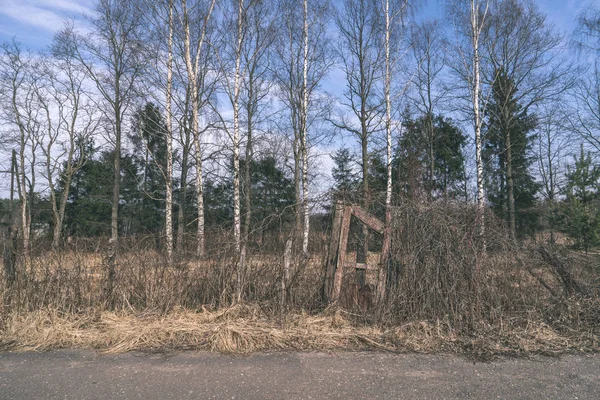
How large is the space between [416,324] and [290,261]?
6.76 ft

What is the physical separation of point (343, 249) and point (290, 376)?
2.34 meters

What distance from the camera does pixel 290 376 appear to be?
404 cm

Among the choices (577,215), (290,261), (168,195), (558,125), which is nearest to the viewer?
(290,261)

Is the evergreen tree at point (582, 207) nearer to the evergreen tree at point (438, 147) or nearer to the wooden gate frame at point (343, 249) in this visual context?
the evergreen tree at point (438, 147)

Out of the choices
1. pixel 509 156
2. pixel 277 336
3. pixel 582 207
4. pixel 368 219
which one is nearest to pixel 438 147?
pixel 509 156

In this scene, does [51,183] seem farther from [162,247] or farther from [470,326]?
[470,326]

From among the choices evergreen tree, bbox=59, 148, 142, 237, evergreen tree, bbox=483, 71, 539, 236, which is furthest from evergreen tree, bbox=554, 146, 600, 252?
evergreen tree, bbox=59, 148, 142, 237

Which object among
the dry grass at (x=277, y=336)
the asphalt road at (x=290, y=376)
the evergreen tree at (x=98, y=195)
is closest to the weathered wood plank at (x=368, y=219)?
the dry grass at (x=277, y=336)

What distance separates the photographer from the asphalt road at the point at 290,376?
3676mm

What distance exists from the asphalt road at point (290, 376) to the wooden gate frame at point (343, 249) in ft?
4.56

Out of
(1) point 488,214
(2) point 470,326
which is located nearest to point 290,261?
(2) point 470,326

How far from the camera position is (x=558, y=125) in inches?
848

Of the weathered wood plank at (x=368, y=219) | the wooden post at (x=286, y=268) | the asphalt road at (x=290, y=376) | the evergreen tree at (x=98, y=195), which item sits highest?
the evergreen tree at (x=98, y=195)

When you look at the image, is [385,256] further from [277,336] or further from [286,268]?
[277,336]
